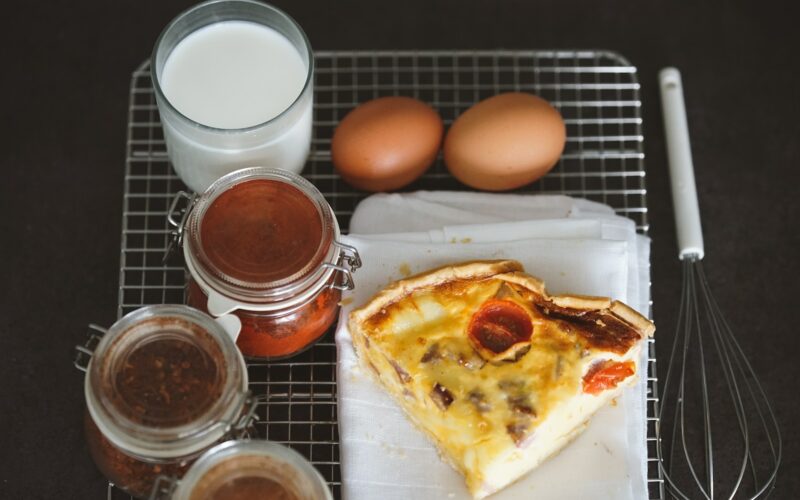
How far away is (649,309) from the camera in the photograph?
93.5 inches

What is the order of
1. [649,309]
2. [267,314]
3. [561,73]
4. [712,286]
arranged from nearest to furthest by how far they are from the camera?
[267,314] → [649,309] → [712,286] → [561,73]

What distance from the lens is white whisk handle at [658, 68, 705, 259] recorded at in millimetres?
2443

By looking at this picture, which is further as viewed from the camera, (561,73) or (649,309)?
(561,73)

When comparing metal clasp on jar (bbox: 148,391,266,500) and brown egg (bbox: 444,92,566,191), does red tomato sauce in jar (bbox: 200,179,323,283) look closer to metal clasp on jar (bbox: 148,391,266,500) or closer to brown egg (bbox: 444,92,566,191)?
metal clasp on jar (bbox: 148,391,266,500)

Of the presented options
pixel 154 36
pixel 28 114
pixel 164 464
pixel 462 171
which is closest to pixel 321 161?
pixel 462 171

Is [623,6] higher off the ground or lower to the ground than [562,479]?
higher

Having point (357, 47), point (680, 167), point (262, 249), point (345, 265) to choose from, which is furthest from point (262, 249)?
point (680, 167)

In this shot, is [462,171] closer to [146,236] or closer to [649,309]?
[649,309]

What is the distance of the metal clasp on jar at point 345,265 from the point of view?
2.03 m

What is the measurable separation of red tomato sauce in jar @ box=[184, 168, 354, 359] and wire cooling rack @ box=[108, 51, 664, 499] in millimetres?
285

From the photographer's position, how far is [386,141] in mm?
2309

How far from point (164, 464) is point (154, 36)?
54.1 inches

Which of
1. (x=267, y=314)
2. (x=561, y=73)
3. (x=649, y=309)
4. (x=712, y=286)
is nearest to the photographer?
(x=267, y=314)

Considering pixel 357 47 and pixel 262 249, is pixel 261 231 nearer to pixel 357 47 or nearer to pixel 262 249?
pixel 262 249
